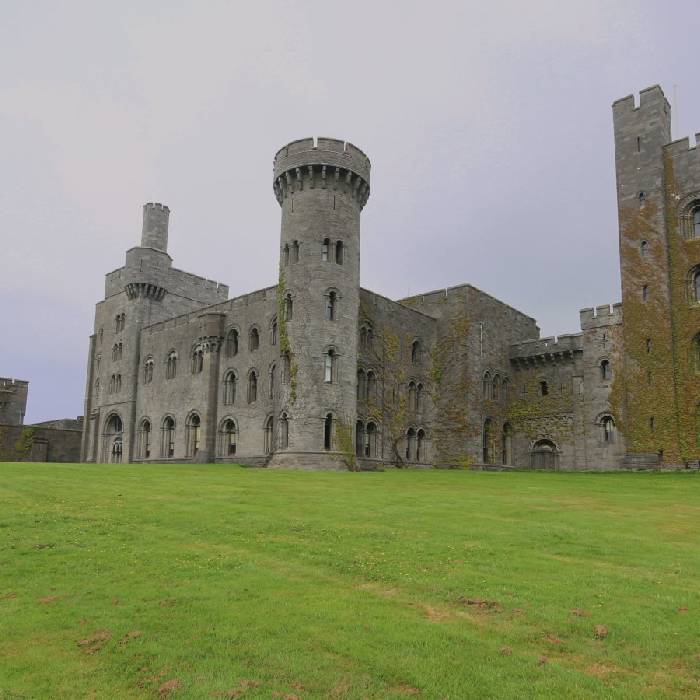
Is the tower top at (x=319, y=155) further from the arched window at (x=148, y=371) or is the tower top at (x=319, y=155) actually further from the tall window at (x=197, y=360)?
the arched window at (x=148, y=371)

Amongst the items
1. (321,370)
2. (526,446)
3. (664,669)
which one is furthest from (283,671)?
(526,446)

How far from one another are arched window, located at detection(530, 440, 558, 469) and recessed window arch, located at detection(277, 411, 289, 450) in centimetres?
2016

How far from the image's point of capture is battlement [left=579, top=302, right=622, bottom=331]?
45197mm

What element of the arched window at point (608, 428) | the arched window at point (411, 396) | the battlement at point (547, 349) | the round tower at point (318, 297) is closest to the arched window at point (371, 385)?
the arched window at point (411, 396)

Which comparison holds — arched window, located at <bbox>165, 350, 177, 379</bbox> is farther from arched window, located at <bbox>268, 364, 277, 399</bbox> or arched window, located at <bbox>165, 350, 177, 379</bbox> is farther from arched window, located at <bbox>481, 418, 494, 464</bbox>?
arched window, located at <bbox>481, 418, 494, 464</bbox>

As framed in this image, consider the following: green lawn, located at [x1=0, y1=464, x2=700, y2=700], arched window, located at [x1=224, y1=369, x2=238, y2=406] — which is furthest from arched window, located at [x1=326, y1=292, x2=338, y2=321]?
green lawn, located at [x1=0, y1=464, x2=700, y2=700]

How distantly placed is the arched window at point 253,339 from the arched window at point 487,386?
15934 millimetres

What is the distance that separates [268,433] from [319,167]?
16.1 metres

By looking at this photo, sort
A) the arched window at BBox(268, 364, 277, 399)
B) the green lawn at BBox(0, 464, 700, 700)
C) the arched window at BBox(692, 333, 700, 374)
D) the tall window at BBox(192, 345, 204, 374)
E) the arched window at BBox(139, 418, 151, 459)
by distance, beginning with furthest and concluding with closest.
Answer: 1. the arched window at BBox(139, 418, 151, 459)
2. the tall window at BBox(192, 345, 204, 374)
3. the arched window at BBox(268, 364, 277, 399)
4. the arched window at BBox(692, 333, 700, 374)
5. the green lawn at BBox(0, 464, 700, 700)

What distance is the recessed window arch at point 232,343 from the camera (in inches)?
1800

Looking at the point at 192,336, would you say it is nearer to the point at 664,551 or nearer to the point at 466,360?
the point at 466,360

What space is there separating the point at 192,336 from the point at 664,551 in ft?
132

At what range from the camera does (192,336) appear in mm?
48688

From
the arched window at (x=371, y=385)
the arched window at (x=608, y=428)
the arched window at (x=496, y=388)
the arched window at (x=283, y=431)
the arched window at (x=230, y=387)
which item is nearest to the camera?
the arched window at (x=283, y=431)
